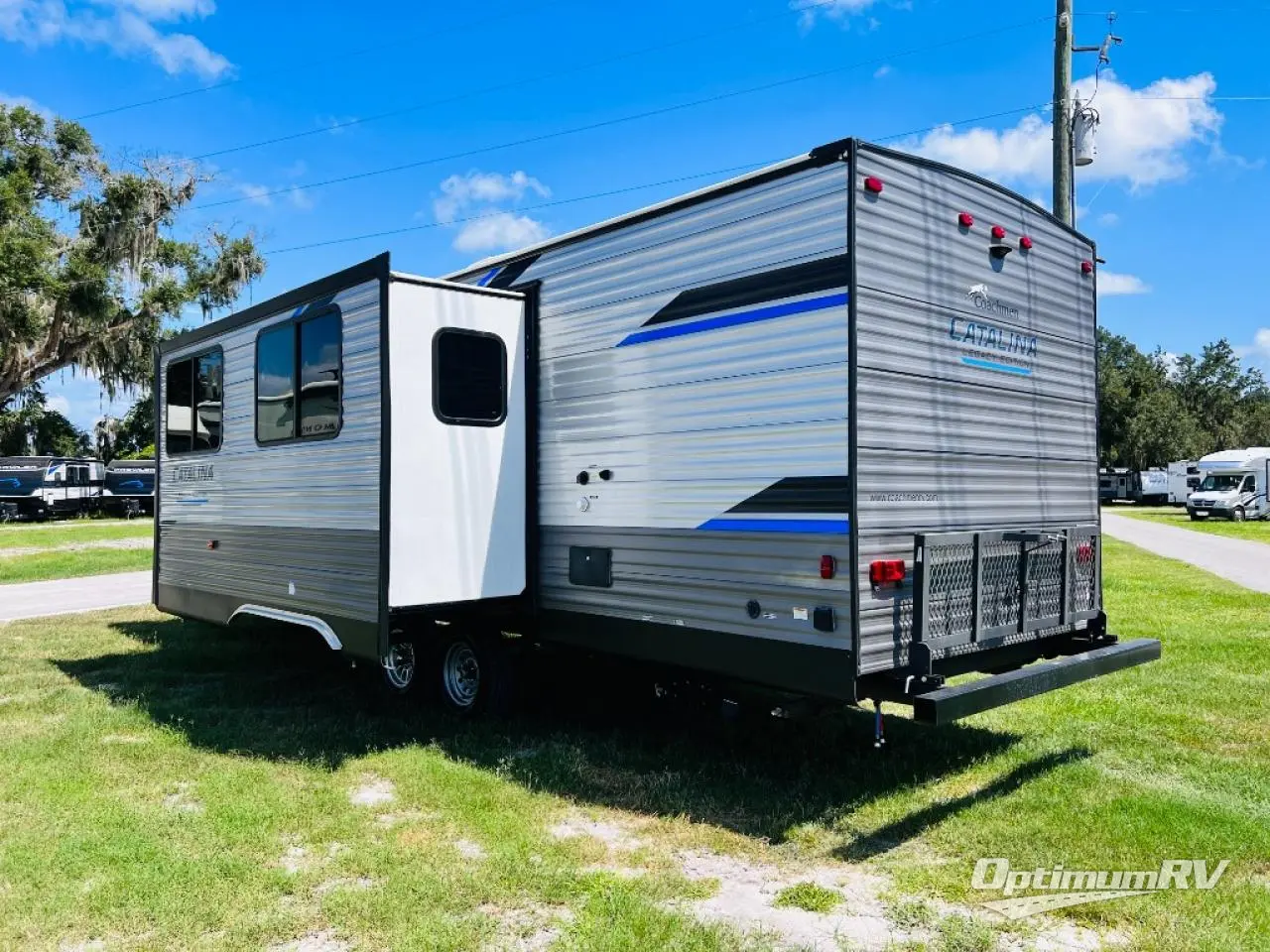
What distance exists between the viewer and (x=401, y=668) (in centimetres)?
741

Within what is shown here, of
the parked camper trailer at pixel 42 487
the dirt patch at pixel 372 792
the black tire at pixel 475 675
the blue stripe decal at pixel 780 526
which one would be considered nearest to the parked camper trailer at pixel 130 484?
the parked camper trailer at pixel 42 487

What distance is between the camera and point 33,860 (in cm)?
436

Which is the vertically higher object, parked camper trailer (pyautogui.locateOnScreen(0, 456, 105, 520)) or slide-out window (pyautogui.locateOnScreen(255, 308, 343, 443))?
slide-out window (pyautogui.locateOnScreen(255, 308, 343, 443))

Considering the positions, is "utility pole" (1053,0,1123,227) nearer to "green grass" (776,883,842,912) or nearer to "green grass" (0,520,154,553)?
"green grass" (776,883,842,912)

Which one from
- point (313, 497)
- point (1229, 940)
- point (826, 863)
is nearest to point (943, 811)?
point (826, 863)

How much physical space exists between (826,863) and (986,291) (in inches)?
125

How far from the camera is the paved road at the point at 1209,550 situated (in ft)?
50.5

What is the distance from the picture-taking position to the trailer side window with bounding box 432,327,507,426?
20.7 feet

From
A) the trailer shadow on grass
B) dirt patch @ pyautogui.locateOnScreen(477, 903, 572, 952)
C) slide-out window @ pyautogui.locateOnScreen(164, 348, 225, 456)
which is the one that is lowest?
dirt patch @ pyautogui.locateOnScreen(477, 903, 572, 952)

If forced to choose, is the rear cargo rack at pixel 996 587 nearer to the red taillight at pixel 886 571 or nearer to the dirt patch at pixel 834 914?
the red taillight at pixel 886 571

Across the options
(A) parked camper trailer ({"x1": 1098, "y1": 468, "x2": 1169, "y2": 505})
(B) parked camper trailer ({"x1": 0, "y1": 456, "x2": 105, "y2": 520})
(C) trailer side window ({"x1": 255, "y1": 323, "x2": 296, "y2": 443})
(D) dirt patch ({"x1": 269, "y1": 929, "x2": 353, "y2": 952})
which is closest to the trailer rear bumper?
(D) dirt patch ({"x1": 269, "y1": 929, "x2": 353, "y2": 952})

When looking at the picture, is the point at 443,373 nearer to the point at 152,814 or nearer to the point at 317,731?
the point at 317,731

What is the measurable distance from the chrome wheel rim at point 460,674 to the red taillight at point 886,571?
3.06m

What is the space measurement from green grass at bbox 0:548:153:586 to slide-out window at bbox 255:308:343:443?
451 inches
